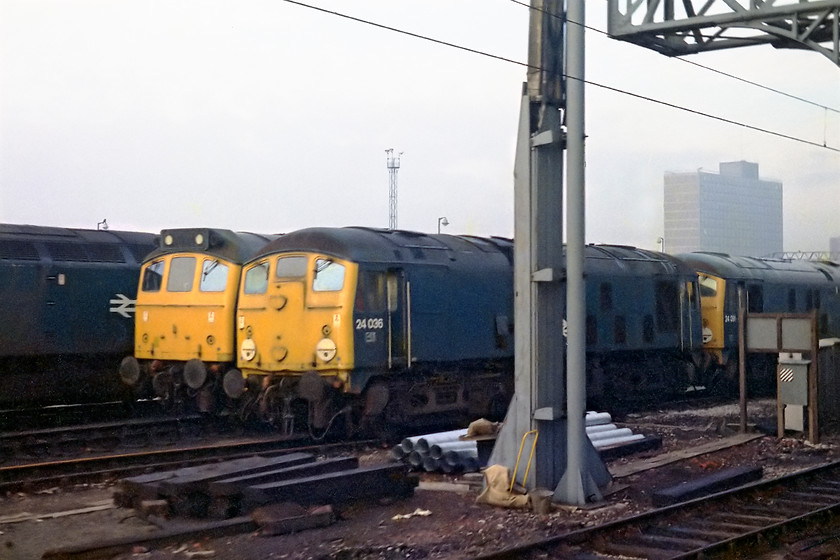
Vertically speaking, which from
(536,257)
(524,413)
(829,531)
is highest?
(536,257)

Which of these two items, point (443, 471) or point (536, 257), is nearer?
point (536, 257)

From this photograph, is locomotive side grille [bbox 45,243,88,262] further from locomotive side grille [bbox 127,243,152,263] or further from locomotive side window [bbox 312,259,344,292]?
locomotive side window [bbox 312,259,344,292]

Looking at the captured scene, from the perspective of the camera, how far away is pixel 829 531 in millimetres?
9742

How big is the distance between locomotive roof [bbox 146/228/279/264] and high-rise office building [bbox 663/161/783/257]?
9954 centimetres

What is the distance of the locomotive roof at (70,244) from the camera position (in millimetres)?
17125

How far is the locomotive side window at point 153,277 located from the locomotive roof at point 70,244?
4.02 feet

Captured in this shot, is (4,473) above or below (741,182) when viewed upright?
below

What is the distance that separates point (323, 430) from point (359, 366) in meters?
1.75

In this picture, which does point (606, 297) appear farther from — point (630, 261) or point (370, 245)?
point (370, 245)

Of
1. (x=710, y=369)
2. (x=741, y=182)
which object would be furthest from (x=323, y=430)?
(x=741, y=182)

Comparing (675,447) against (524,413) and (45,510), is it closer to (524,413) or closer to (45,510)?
(524,413)

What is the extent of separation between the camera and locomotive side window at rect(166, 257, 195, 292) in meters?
16.9

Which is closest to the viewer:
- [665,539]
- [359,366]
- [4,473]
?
[665,539]

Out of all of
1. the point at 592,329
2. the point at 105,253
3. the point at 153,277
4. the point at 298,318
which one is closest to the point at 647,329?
the point at 592,329
